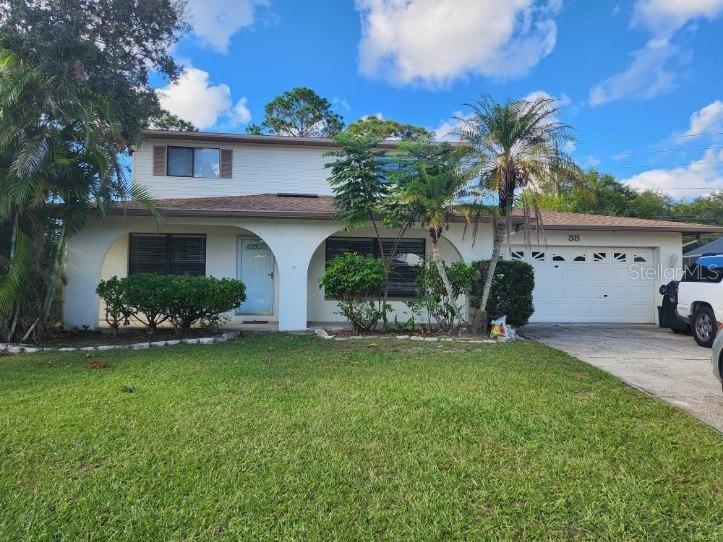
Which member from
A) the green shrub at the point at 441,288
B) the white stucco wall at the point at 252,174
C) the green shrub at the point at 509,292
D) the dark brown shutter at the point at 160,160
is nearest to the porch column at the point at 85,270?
the white stucco wall at the point at 252,174

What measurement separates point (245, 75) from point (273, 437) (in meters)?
15.6

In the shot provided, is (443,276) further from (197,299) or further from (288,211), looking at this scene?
(197,299)

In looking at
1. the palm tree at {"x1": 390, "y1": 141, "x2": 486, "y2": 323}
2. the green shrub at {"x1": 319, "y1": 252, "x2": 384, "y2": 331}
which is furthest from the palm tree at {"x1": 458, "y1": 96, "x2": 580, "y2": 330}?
the green shrub at {"x1": 319, "y1": 252, "x2": 384, "y2": 331}

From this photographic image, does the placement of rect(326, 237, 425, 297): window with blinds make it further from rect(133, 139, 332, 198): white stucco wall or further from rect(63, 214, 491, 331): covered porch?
rect(133, 139, 332, 198): white stucco wall

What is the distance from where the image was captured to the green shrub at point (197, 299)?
28.8 feet

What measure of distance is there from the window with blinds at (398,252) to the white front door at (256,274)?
177cm

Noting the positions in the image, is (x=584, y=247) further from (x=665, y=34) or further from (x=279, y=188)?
(x=279, y=188)

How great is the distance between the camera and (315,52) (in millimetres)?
14328

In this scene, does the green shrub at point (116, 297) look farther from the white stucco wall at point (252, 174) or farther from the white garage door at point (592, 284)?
the white garage door at point (592, 284)

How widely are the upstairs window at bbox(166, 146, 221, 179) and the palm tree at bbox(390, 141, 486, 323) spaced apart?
6208 mm

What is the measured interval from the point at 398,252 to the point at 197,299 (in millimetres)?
5659

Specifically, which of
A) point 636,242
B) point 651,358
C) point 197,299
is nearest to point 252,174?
point 197,299

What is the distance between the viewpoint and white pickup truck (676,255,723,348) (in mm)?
8431

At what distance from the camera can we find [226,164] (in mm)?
13211
